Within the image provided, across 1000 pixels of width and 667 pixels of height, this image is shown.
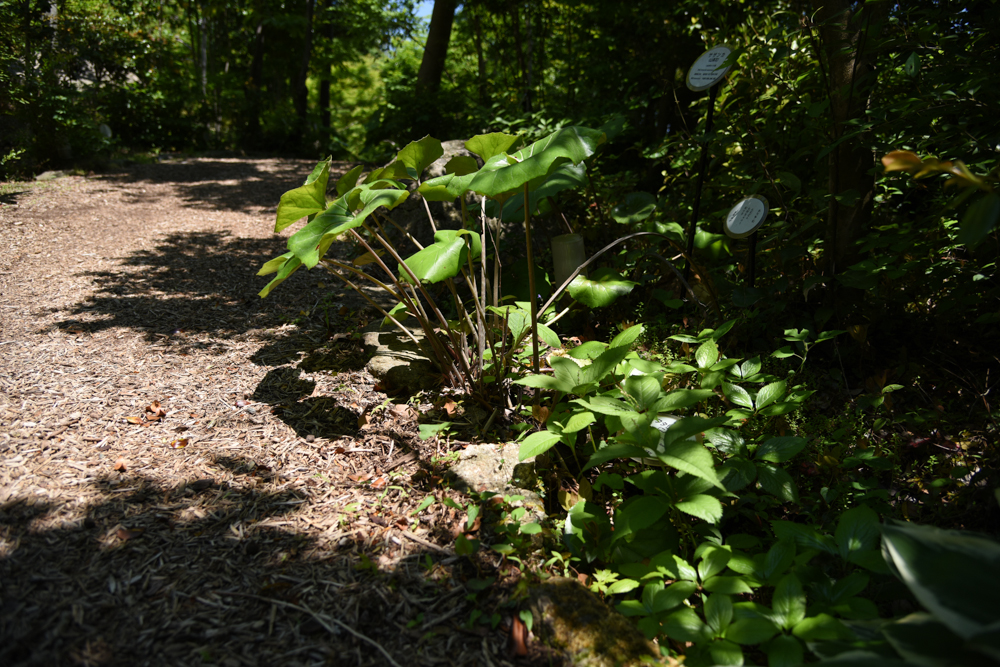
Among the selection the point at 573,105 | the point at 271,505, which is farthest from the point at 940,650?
the point at 573,105

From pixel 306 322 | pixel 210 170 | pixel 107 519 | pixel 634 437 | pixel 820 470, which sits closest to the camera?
pixel 634 437

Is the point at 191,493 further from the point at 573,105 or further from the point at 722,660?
the point at 573,105

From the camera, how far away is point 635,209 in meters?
3.06

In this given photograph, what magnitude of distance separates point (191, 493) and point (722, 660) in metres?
1.72

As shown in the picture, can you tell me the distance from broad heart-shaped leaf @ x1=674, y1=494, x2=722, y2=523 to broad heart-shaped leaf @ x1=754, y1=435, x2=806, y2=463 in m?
0.36

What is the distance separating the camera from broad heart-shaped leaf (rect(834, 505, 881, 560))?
146cm

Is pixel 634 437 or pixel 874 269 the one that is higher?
pixel 874 269

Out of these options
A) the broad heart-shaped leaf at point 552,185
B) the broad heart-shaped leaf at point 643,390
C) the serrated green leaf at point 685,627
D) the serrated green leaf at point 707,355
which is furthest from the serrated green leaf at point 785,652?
the broad heart-shaped leaf at point 552,185

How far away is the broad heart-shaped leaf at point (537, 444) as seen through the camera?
5.44 feet

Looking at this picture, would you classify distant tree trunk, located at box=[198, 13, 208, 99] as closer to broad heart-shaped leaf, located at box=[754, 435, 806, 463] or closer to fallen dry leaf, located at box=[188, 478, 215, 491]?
fallen dry leaf, located at box=[188, 478, 215, 491]

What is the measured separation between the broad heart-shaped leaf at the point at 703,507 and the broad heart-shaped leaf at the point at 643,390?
0.99ft

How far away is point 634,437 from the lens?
157 centimetres

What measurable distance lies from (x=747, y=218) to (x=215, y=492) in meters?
2.38

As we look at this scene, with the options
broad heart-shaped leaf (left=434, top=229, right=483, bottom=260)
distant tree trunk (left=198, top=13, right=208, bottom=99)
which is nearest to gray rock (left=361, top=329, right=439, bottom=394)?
broad heart-shaped leaf (left=434, top=229, right=483, bottom=260)
